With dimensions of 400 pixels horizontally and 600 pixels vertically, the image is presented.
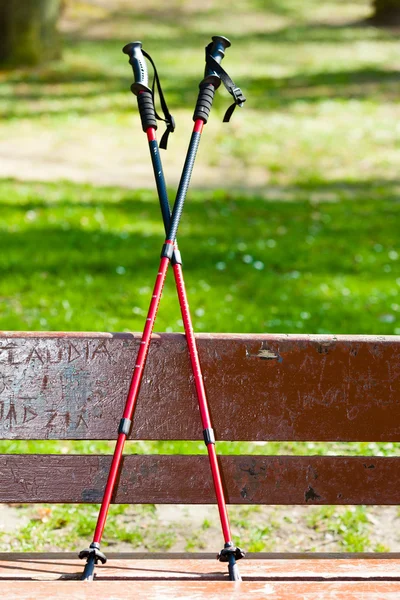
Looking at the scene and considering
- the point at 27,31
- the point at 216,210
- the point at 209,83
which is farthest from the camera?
the point at 27,31

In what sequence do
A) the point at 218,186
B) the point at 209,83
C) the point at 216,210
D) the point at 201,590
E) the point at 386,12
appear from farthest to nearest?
the point at 386,12 < the point at 218,186 < the point at 216,210 < the point at 209,83 < the point at 201,590

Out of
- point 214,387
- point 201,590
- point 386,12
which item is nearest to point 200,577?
point 201,590

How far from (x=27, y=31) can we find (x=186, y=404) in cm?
1716

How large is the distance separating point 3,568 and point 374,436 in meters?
1.16

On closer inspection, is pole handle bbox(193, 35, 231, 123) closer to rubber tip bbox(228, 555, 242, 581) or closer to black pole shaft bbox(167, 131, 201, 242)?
black pole shaft bbox(167, 131, 201, 242)

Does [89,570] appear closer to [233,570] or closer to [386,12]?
[233,570]

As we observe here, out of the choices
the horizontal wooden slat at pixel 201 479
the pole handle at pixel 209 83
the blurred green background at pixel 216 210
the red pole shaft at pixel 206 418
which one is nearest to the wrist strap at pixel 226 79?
the pole handle at pixel 209 83

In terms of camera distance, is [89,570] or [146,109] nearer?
[89,570]

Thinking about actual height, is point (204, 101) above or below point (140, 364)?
above

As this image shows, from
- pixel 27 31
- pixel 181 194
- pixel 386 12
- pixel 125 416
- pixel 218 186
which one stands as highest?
pixel 386 12

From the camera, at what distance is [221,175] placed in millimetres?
13047

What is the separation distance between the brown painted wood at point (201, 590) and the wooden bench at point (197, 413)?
10.3 inches

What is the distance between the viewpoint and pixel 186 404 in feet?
9.45

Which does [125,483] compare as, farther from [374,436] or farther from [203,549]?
[203,549]
